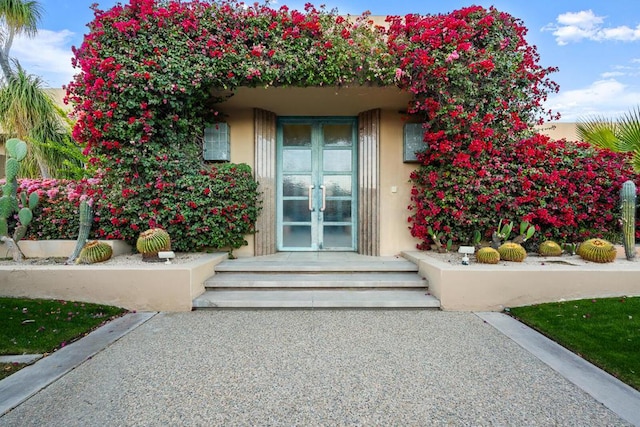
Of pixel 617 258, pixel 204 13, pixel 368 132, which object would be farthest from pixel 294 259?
pixel 617 258

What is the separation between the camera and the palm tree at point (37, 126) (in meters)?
7.45

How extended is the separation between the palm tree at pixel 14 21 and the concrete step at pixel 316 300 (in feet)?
29.9

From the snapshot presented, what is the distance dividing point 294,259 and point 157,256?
2.05 m

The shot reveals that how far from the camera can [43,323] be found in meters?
3.28

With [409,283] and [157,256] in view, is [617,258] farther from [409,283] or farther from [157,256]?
[157,256]

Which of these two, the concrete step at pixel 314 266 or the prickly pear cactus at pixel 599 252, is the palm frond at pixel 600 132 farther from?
the concrete step at pixel 314 266

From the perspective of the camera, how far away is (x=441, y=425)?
182cm

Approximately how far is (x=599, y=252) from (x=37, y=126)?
1162 cm

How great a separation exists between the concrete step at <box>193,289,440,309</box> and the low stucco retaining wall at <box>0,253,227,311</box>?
12.8 inches

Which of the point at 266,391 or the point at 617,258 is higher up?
the point at 617,258

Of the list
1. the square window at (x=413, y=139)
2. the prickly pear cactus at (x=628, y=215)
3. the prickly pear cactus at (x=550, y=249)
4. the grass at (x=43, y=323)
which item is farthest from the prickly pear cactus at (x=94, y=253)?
the prickly pear cactus at (x=628, y=215)

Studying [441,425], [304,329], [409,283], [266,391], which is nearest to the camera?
[441,425]

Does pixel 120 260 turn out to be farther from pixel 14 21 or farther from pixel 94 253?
pixel 14 21

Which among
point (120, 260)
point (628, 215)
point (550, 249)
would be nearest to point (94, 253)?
point (120, 260)
